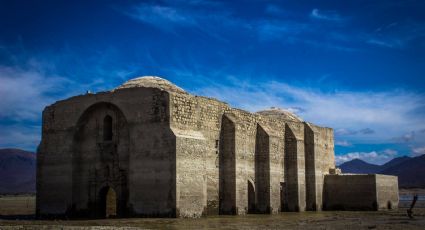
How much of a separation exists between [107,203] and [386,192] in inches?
588

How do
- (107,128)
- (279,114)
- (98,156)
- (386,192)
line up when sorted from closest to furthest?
(98,156)
(107,128)
(386,192)
(279,114)

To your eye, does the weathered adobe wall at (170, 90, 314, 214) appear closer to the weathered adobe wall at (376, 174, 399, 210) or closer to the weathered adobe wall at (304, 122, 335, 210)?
the weathered adobe wall at (304, 122, 335, 210)

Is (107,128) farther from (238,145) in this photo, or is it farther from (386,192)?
(386,192)

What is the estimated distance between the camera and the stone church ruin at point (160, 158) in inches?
810

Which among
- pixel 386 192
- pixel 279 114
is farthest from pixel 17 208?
pixel 386 192

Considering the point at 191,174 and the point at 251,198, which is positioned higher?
the point at 191,174

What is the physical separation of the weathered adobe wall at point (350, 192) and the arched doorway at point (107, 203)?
11845 mm

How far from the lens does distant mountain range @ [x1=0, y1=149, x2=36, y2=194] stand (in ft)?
503

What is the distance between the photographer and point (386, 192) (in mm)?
29484

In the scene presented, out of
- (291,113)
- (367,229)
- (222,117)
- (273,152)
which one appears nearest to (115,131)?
(222,117)

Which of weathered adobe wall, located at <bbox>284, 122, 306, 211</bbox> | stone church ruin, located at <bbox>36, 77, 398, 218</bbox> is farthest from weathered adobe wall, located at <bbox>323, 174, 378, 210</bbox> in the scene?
weathered adobe wall, located at <bbox>284, 122, 306, 211</bbox>

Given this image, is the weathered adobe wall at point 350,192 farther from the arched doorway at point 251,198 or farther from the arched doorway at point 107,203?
the arched doorway at point 107,203

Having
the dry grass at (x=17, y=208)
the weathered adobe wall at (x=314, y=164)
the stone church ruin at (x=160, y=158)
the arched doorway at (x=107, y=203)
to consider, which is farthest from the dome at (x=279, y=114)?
the dry grass at (x=17, y=208)

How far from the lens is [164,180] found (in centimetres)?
2020
